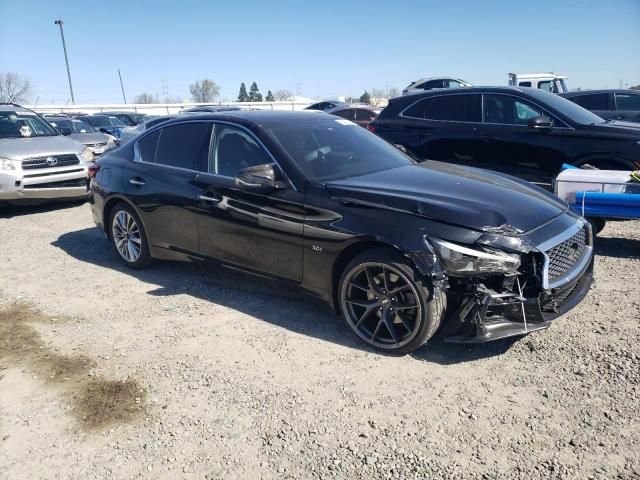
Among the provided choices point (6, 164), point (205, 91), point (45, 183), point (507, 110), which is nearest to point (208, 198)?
point (507, 110)

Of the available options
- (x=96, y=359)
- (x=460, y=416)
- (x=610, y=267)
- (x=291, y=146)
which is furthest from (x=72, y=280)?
(x=610, y=267)

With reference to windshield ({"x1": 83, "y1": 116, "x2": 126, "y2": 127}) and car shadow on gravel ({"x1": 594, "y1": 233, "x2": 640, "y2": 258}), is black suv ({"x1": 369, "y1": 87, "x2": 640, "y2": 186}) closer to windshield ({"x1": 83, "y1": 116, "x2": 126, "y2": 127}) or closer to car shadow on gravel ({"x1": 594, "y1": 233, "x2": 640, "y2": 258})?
car shadow on gravel ({"x1": 594, "y1": 233, "x2": 640, "y2": 258})

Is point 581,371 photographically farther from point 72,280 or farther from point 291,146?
point 72,280

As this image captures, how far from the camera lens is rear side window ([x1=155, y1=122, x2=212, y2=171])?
15.9 feet

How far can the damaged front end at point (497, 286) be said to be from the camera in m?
3.28

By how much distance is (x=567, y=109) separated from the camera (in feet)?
23.2

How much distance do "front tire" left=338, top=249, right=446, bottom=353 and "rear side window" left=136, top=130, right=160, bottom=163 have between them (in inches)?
107

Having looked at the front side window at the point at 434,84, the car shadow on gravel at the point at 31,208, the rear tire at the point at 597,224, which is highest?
the front side window at the point at 434,84

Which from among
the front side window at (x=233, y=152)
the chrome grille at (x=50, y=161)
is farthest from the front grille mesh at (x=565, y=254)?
the chrome grille at (x=50, y=161)

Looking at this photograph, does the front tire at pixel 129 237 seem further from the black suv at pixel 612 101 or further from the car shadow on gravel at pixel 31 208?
the black suv at pixel 612 101

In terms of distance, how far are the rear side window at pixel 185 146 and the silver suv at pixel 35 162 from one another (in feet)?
14.1

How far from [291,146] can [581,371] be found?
Result: 8.87 feet

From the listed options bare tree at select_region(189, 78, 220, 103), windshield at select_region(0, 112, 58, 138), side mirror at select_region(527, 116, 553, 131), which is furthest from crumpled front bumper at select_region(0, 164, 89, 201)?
bare tree at select_region(189, 78, 220, 103)

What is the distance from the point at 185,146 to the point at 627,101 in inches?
454
